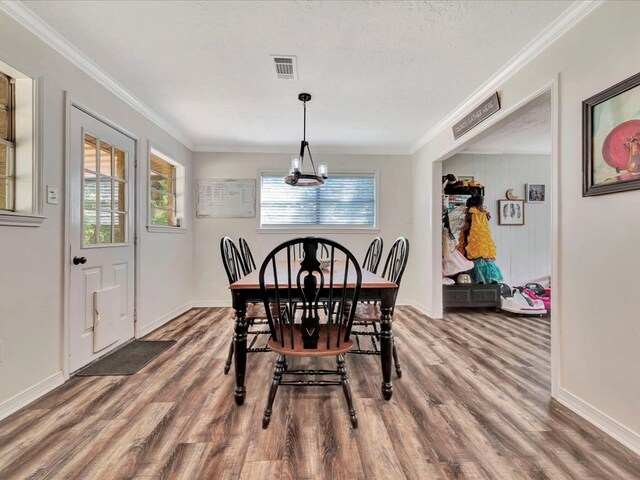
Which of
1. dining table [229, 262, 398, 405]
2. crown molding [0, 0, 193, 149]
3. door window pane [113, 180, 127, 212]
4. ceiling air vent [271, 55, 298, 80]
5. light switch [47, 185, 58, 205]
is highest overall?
ceiling air vent [271, 55, 298, 80]

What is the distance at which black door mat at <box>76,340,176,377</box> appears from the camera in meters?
2.27

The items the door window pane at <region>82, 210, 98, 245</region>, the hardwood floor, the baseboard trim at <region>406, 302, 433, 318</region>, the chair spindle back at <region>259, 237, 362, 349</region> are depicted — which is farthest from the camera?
the baseboard trim at <region>406, 302, 433, 318</region>

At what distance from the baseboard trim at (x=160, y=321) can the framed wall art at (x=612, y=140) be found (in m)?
3.77

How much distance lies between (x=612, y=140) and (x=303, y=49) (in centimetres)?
191

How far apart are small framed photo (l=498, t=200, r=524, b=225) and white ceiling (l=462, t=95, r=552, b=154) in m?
0.76

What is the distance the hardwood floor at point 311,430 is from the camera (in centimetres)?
132

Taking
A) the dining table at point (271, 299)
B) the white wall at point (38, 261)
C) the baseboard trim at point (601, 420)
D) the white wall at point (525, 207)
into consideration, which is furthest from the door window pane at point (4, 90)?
the white wall at point (525, 207)

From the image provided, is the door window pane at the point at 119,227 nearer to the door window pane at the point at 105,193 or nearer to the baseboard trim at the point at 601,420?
the door window pane at the point at 105,193

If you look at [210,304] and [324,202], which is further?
[324,202]

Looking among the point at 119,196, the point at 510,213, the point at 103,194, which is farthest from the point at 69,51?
the point at 510,213

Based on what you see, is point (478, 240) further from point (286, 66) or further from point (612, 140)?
point (286, 66)

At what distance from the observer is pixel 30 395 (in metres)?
1.83

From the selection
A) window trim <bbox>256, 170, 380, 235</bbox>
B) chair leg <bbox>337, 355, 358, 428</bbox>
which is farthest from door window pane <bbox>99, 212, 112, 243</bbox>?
chair leg <bbox>337, 355, 358, 428</bbox>

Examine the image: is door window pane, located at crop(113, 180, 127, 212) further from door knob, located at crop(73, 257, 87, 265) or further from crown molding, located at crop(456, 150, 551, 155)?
crown molding, located at crop(456, 150, 551, 155)
